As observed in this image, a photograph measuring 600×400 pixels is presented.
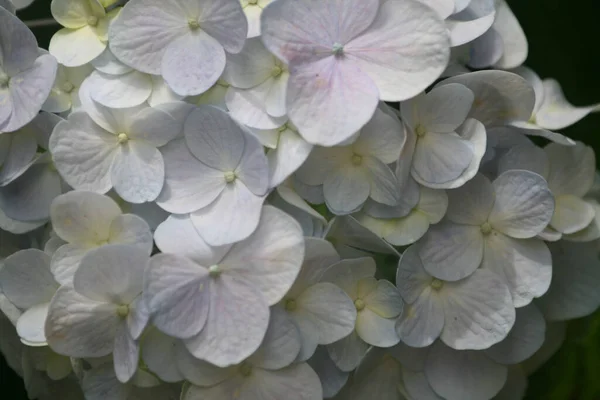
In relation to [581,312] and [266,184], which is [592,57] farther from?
[266,184]

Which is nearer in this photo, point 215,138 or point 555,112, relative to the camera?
point 215,138

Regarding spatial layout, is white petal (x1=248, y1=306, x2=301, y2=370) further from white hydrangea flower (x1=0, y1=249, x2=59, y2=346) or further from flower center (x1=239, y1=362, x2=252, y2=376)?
white hydrangea flower (x1=0, y1=249, x2=59, y2=346)

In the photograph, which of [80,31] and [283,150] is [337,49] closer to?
[283,150]

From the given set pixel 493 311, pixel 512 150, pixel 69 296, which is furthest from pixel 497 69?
pixel 69 296

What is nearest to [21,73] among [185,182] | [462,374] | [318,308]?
[185,182]

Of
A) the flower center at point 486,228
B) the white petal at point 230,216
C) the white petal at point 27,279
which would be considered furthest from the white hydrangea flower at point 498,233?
the white petal at point 27,279

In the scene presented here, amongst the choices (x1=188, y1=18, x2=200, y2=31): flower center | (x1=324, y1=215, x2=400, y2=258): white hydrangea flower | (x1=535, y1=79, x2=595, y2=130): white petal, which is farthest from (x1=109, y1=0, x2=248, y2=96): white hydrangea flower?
(x1=535, y1=79, x2=595, y2=130): white petal
